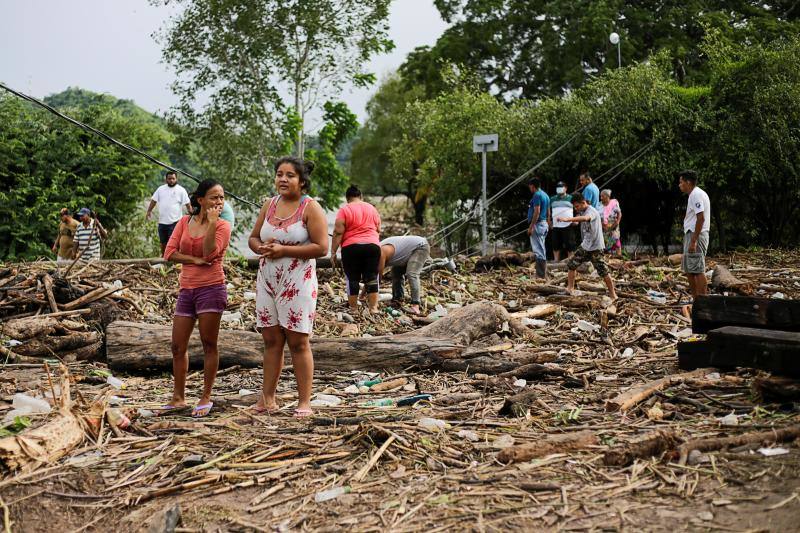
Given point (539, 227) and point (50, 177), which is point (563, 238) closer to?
point (539, 227)

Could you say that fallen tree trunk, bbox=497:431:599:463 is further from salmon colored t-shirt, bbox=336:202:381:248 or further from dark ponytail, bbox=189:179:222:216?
salmon colored t-shirt, bbox=336:202:381:248

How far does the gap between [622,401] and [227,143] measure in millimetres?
25013

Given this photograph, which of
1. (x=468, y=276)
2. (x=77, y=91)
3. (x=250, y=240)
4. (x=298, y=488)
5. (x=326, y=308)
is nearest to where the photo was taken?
(x=298, y=488)

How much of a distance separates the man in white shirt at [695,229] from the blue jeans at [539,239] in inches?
168

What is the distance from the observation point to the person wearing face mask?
52.6 feet

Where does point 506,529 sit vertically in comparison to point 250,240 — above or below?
below

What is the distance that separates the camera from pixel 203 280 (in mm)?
5727

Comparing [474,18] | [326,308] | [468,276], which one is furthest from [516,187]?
[474,18]

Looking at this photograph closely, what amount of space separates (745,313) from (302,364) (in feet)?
11.7

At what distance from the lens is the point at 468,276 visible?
47.9 feet

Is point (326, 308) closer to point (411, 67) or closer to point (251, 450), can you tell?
point (251, 450)

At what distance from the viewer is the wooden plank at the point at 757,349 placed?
197 inches

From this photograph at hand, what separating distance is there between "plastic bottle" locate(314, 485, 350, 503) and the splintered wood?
15 mm

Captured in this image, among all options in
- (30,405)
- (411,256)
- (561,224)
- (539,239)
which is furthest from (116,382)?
(561,224)
